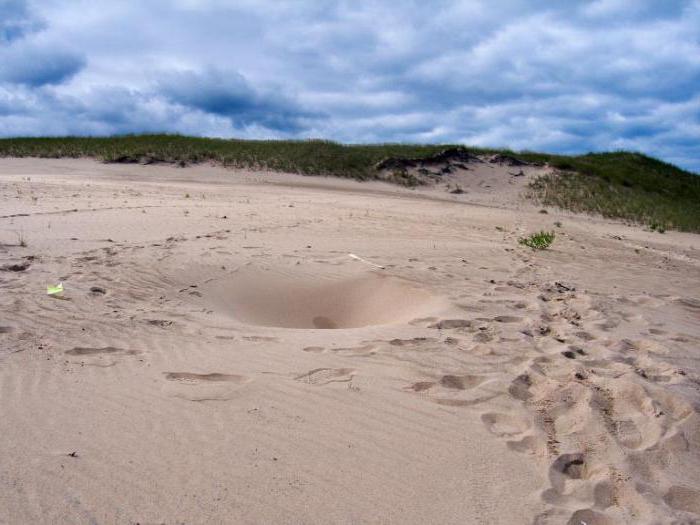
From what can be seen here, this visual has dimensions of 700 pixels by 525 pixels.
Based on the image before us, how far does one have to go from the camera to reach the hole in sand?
5.73m

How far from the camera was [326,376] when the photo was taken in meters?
3.96

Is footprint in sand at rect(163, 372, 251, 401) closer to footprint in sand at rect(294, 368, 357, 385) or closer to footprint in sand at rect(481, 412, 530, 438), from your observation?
footprint in sand at rect(294, 368, 357, 385)

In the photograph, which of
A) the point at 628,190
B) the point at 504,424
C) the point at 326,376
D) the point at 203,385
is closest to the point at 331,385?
the point at 326,376

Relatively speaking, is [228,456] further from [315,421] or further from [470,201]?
[470,201]

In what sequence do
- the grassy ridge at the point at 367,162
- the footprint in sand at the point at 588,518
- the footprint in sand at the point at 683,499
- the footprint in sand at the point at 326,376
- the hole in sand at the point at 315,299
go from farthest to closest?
the grassy ridge at the point at 367,162
the hole in sand at the point at 315,299
the footprint in sand at the point at 326,376
the footprint in sand at the point at 683,499
the footprint in sand at the point at 588,518

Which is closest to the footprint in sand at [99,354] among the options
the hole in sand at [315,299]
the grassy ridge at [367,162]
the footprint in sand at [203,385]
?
the footprint in sand at [203,385]

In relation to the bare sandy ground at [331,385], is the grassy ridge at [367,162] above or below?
above

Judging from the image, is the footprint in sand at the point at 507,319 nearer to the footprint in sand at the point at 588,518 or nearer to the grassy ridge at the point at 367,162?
the footprint in sand at the point at 588,518

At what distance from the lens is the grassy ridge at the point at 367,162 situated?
21.3m

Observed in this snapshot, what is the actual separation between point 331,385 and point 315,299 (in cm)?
250

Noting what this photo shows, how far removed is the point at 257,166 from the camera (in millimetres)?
22016

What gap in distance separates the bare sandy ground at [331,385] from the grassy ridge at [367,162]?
45.8 feet

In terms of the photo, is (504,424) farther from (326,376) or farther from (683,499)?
(326,376)

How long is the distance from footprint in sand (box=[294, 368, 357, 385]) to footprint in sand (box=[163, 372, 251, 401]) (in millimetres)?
412
